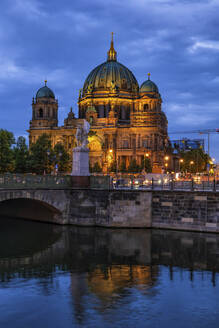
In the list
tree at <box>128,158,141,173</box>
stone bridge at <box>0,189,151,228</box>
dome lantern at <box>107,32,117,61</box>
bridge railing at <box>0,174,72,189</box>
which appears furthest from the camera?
dome lantern at <box>107,32,117,61</box>

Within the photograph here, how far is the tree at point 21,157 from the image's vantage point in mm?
81812

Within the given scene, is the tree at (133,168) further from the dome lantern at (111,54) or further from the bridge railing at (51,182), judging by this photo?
the bridge railing at (51,182)

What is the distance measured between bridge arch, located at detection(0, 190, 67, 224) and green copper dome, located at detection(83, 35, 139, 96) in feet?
334

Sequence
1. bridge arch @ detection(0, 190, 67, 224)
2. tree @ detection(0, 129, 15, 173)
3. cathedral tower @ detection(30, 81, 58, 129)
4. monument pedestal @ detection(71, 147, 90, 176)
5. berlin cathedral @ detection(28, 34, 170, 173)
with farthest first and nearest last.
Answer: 1. cathedral tower @ detection(30, 81, 58, 129)
2. berlin cathedral @ detection(28, 34, 170, 173)
3. tree @ detection(0, 129, 15, 173)
4. monument pedestal @ detection(71, 147, 90, 176)
5. bridge arch @ detection(0, 190, 67, 224)

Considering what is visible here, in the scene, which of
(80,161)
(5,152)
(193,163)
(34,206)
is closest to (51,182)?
(80,161)

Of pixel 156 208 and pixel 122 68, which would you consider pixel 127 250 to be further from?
pixel 122 68

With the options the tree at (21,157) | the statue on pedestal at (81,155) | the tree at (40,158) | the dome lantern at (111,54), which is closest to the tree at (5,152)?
the tree at (21,157)

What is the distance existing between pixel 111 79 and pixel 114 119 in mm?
20117

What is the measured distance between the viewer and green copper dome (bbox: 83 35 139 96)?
152 metres

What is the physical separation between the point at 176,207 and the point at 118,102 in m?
110

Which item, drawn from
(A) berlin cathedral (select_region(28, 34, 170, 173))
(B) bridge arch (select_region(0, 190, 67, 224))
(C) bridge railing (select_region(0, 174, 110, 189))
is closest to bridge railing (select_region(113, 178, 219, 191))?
(C) bridge railing (select_region(0, 174, 110, 189))

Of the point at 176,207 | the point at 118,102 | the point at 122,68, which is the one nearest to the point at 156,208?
the point at 176,207

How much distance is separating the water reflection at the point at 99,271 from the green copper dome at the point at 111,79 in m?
112

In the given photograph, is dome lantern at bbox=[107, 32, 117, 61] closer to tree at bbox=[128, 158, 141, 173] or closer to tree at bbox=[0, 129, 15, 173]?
tree at bbox=[128, 158, 141, 173]
